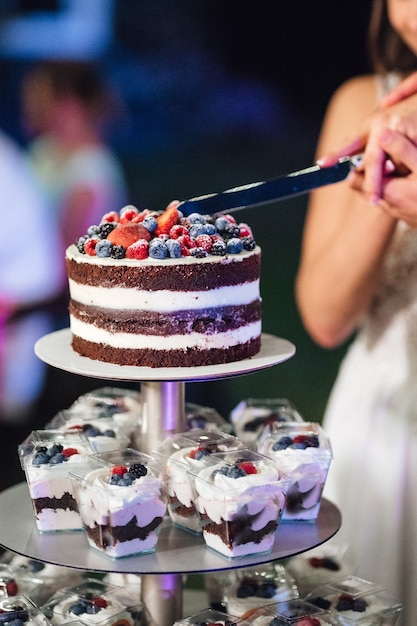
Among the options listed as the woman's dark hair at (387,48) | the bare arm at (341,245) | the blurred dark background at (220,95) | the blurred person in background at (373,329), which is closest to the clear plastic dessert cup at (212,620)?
the blurred person in background at (373,329)

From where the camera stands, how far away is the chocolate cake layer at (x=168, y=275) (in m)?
1.51

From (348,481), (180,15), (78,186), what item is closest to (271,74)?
(180,15)

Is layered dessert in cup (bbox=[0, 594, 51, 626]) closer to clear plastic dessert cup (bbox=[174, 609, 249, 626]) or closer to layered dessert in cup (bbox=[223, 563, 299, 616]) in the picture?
clear plastic dessert cup (bbox=[174, 609, 249, 626])

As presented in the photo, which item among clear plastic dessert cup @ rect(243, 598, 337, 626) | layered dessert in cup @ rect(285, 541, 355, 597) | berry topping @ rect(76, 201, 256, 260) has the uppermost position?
berry topping @ rect(76, 201, 256, 260)

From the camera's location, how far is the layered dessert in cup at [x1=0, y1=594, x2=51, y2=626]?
1536 millimetres

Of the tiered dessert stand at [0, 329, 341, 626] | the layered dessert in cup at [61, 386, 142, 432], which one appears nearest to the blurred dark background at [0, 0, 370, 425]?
the layered dessert in cup at [61, 386, 142, 432]

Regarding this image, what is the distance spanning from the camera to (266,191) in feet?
5.83

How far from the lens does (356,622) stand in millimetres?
1620

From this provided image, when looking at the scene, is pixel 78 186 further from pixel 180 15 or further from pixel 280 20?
pixel 280 20

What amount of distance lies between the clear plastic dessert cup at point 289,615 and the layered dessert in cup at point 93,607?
22 centimetres

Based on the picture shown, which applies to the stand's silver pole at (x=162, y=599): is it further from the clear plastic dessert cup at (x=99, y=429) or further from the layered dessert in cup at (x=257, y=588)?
the clear plastic dessert cup at (x=99, y=429)

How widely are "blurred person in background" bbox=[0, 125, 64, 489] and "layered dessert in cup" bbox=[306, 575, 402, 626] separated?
8.40ft

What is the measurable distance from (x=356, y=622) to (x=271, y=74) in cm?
295

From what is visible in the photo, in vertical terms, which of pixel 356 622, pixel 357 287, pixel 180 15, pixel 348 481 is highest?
pixel 180 15
